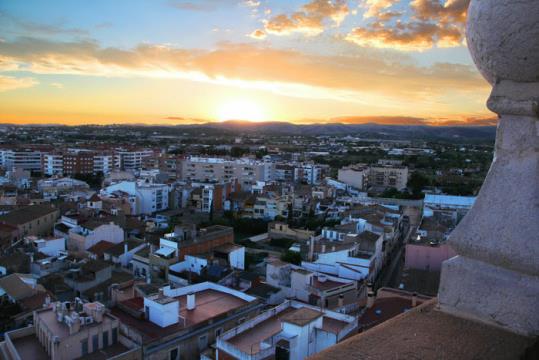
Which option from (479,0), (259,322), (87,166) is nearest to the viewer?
(479,0)

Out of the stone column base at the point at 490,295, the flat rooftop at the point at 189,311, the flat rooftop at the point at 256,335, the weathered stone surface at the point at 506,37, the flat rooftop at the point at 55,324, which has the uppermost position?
the weathered stone surface at the point at 506,37

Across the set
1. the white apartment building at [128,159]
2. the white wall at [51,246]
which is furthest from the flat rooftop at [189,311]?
the white apartment building at [128,159]

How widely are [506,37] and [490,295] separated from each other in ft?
3.56

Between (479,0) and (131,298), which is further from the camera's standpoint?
(131,298)

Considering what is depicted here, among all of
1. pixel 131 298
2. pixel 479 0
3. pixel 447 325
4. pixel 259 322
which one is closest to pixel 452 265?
pixel 447 325

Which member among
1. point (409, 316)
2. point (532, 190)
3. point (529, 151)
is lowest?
point (409, 316)

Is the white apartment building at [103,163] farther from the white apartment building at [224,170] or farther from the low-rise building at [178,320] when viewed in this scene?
the low-rise building at [178,320]

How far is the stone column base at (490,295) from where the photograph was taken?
1945 mm

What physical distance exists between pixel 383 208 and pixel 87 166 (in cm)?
4218

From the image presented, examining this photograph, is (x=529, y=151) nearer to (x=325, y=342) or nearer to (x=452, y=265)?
(x=452, y=265)

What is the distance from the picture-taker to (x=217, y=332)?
1366 cm

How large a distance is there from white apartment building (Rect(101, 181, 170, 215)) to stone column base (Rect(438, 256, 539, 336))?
3584 centimetres

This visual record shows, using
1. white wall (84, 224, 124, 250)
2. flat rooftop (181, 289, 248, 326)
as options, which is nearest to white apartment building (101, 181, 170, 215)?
white wall (84, 224, 124, 250)

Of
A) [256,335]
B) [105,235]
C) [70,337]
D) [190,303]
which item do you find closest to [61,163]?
[105,235]
